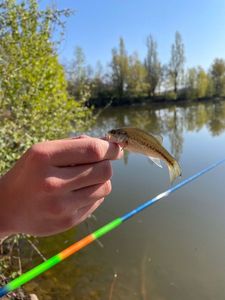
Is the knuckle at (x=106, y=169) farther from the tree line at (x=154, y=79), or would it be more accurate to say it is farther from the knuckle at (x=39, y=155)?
the tree line at (x=154, y=79)

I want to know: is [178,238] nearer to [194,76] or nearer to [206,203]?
[206,203]

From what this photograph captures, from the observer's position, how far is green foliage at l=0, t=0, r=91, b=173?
17.2 feet

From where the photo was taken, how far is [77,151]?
46.1 inches

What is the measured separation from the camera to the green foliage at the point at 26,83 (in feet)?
17.2

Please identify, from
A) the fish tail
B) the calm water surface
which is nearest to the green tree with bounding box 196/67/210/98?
the calm water surface

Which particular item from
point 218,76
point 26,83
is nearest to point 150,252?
point 26,83

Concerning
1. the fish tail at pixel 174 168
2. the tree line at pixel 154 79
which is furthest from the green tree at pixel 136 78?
the fish tail at pixel 174 168

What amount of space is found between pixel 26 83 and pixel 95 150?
5.39m

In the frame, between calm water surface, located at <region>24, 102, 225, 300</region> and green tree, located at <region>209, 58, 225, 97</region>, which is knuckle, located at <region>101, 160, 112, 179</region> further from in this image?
green tree, located at <region>209, 58, 225, 97</region>

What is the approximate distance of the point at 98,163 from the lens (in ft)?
4.14

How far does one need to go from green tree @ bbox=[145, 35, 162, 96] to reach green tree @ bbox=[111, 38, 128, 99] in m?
5.12

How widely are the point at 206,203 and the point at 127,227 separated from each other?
2.41 metres

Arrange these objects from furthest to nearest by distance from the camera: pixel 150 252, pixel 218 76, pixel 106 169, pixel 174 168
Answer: pixel 218 76 < pixel 150 252 < pixel 174 168 < pixel 106 169

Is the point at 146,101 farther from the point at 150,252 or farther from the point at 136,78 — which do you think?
the point at 150,252
